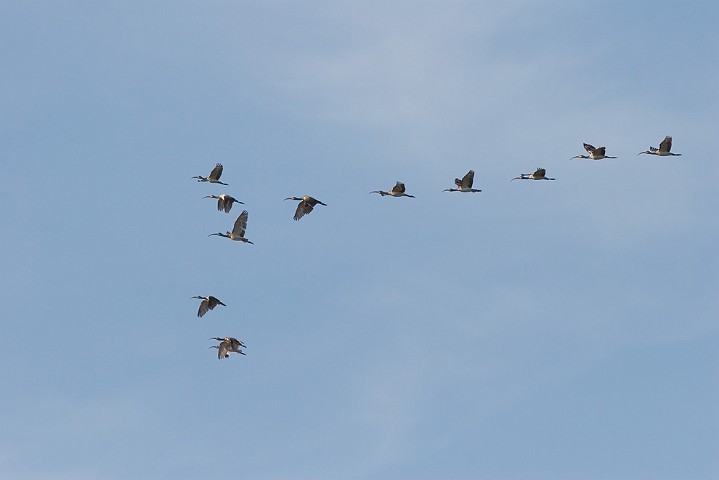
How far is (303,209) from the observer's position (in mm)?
103562

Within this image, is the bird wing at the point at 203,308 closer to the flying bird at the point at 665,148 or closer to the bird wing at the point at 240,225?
the bird wing at the point at 240,225

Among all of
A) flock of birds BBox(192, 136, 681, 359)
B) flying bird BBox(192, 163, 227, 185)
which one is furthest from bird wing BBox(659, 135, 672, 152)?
flying bird BBox(192, 163, 227, 185)

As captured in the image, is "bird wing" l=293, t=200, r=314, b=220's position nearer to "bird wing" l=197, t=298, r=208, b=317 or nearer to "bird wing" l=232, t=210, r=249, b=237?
"bird wing" l=232, t=210, r=249, b=237

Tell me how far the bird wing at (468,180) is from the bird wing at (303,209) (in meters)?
11.0

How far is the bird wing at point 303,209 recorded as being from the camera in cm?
10338

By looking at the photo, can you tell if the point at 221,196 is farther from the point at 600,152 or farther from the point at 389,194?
the point at 600,152

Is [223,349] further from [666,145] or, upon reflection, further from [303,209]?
[666,145]

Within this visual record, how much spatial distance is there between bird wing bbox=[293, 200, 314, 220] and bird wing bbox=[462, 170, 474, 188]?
432 inches

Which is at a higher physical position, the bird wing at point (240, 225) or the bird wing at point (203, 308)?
the bird wing at point (240, 225)

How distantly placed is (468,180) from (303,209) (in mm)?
11921

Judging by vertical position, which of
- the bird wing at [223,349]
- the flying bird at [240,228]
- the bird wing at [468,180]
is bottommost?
the bird wing at [223,349]

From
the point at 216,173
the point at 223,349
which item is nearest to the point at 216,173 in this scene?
the point at 216,173

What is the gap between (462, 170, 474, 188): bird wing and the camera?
340ft

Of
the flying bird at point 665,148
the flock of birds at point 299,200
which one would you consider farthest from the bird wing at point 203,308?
the flying bird at point 665,148
